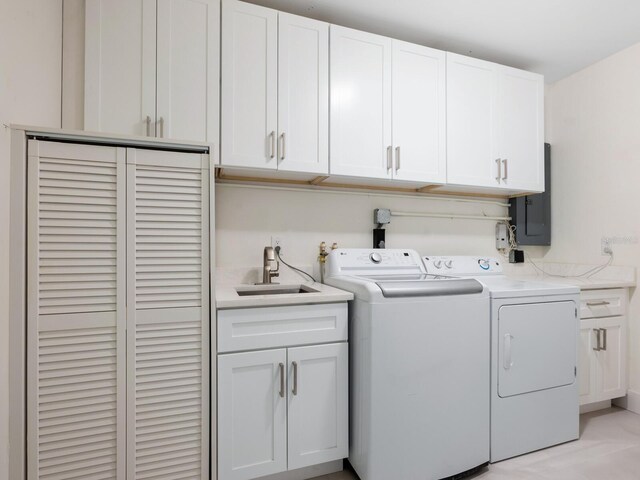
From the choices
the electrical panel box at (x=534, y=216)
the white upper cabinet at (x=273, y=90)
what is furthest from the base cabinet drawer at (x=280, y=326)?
the electrical panel box at (x=534, y=216)

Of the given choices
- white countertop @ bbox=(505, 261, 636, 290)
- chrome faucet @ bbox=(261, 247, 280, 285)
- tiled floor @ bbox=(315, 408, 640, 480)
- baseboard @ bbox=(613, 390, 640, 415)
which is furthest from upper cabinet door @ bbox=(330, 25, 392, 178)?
baseboard @ bbox=(613, 390, 640, 415)

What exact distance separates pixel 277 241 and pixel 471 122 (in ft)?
5.00

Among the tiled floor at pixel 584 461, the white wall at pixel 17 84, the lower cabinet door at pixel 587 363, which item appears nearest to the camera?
the white wall at pixel 17 84

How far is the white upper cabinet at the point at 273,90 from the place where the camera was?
1.75 m

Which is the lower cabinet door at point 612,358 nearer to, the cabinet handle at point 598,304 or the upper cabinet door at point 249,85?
the cabinet handle at point 598,304

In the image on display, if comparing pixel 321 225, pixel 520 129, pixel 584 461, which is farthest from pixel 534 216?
pixel 321 225

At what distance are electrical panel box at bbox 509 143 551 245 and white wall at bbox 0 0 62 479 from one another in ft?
10.2

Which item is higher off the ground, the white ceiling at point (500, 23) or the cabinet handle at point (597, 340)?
the white ceiling at point (500, 23)

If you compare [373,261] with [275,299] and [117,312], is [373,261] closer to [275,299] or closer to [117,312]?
[275,299]

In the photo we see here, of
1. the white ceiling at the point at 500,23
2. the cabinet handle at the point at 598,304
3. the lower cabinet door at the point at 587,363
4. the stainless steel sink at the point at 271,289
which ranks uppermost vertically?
the white ceiling at the point at 500,23

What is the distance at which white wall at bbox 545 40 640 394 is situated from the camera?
2.33 meters

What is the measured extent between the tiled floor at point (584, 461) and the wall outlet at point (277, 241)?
129cm

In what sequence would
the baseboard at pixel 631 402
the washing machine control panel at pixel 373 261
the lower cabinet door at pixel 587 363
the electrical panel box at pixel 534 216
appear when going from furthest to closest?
the electrical panel box at pixel 534 216, the baseboard at pixel 631 402, the lower cabinet door at pixel 587 363, the washing machine control panel at pixel 373 261

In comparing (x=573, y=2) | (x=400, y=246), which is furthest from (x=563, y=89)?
(x=400, y=246)
